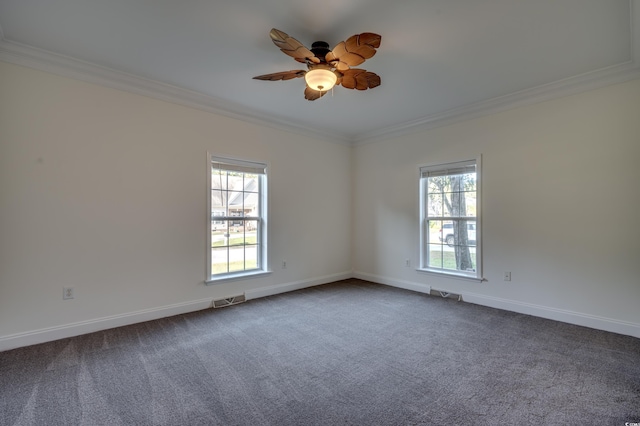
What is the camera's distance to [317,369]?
2.35 metres

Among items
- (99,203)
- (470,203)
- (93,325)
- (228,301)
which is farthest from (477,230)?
(93,325)

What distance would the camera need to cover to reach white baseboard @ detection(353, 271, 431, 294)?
4.55 meters

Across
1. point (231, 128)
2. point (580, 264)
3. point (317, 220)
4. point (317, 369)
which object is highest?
point (231, 128)

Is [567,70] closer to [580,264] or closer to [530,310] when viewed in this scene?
[580,264]

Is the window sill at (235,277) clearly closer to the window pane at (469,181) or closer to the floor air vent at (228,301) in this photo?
the floor air vent at (228,301)

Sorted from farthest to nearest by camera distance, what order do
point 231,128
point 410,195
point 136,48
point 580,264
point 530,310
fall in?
point 410,195
point 231,128
point 530,310
point 580,264
point 136,48

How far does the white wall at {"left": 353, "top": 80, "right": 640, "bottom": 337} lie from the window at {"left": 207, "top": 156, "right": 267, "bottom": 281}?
253 centimetres

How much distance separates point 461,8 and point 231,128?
295 cm

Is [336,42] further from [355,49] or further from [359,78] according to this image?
[355,49]

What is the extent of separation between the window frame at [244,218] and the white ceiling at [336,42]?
2.48ft

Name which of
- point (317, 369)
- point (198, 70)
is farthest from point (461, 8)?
point (317, 369)

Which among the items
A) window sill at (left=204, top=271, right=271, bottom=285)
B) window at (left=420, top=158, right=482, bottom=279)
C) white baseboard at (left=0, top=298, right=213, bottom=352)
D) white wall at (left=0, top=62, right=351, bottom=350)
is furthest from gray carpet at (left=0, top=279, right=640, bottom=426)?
window at (left=420, top=158, right=482, bottom=279)

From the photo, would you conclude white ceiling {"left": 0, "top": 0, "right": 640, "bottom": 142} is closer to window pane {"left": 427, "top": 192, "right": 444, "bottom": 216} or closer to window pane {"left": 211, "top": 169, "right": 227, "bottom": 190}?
window pane {"left": 211, "top": 169, "right": 227, "bottom": 190}

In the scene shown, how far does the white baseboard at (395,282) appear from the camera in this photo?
14.9 ft
